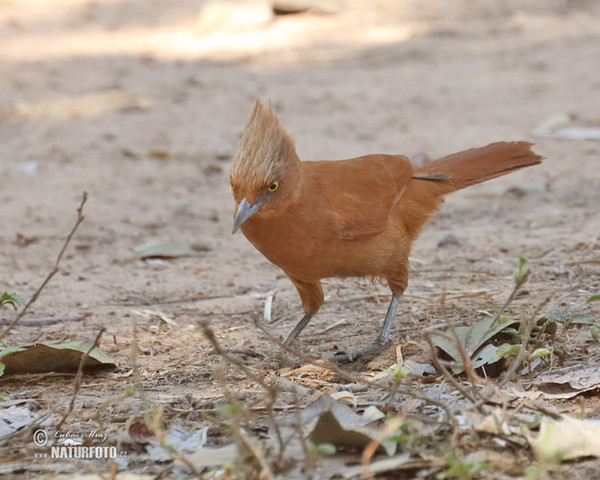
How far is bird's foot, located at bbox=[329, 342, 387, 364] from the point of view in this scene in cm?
384

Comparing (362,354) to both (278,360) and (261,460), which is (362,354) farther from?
(261,460)

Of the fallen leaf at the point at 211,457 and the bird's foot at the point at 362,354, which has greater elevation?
the fallen leaf at the point at 211,457

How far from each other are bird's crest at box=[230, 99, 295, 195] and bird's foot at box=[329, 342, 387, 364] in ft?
2.86

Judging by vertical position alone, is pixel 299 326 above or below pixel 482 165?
below

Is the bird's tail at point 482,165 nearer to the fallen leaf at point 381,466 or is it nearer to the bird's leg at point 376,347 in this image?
the bird's leg at point 376,347

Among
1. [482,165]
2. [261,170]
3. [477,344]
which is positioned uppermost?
[261,170]

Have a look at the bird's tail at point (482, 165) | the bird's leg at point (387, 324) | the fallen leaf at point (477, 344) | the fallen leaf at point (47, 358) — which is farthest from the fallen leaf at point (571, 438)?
the bird's tail at point (482, 165)

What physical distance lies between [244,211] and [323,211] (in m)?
0.43

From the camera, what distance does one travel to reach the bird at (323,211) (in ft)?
11.8

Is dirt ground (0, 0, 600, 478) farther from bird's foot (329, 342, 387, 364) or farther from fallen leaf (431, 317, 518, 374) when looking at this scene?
fallen leaf (431, 317, 518, 374)

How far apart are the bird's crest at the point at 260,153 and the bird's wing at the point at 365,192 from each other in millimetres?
335

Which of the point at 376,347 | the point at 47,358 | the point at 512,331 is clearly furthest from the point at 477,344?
the point at 47,358

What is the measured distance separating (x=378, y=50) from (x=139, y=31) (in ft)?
11.8

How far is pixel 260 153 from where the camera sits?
3.61m
